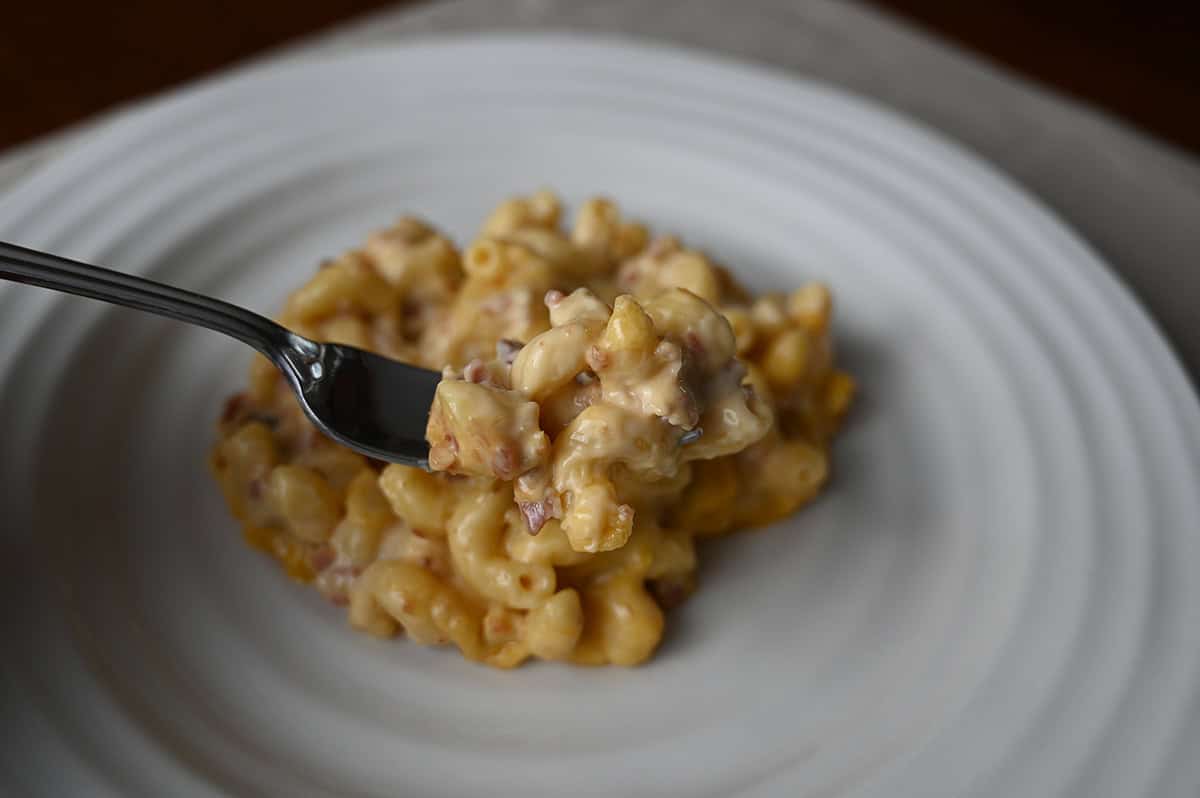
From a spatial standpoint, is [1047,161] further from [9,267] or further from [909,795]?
[9,267]

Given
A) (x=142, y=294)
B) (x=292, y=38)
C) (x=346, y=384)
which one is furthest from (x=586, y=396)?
(x=292, y=38)

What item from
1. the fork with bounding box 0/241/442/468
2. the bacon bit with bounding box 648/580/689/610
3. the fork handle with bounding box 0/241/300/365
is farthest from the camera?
the bacon bit with bounding box 648/580/689/610

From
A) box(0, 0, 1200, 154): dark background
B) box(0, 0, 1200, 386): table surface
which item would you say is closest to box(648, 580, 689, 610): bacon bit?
Result: box(0, 0, 1200, 386): table surface

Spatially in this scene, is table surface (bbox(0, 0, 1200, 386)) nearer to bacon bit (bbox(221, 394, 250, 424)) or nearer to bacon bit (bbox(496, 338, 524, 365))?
bacon bit (bbox(221, 394, 250, 424))

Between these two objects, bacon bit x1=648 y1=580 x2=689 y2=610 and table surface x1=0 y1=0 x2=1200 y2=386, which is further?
table surface x1=0 y1=0 x2=1200 y2=386

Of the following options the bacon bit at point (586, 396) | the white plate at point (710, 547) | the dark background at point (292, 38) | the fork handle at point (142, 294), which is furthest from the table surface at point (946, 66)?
the bacon bit at point (586, 396)

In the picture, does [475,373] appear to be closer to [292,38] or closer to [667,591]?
[667,591]
